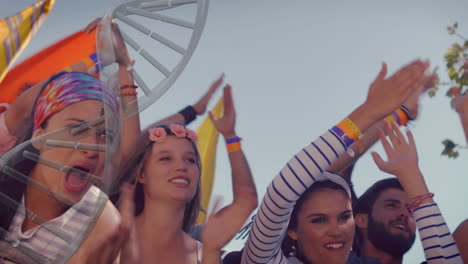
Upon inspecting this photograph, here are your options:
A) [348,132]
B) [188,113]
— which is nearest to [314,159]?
[348,132]

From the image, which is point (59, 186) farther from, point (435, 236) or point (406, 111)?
point (406, 111)

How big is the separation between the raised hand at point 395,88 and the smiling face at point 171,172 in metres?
0.91

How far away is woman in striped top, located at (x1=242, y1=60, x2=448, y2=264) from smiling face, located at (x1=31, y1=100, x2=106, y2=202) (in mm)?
945

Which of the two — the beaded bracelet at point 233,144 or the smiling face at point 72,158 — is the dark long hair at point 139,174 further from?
the smiling face at point 72,158

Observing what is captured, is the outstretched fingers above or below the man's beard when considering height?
above

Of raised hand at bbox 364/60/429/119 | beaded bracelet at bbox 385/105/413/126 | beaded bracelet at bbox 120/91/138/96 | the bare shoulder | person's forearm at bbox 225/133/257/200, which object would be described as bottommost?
the bare shoulder

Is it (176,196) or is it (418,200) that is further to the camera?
(176,196)

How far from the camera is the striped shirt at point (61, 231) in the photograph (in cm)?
122

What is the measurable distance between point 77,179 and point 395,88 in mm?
1422

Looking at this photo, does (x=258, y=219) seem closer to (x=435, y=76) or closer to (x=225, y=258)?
(x=225, y=258)

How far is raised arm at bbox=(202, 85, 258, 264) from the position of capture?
210cm

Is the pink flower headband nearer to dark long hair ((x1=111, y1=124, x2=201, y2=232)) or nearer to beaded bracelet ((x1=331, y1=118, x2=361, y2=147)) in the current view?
dark long hair ((x1=111, y1=124, x2=201, y2=232))

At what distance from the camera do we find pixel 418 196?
2254 millimetres

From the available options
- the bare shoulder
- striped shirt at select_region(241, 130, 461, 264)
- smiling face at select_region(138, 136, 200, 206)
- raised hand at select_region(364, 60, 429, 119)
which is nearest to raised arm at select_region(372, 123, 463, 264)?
striped shirt at select_region(241, 130, 461, 264)
